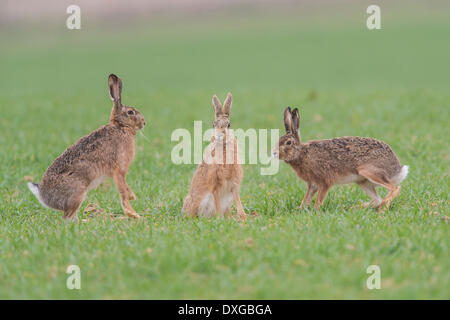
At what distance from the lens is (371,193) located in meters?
8.16

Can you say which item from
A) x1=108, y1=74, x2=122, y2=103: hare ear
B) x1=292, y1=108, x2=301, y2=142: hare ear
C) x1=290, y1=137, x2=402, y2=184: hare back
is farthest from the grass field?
x1=108, y1=74, x2=122, y2=103: hare ear

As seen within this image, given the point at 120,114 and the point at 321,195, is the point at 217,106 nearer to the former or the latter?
the point at 120,114

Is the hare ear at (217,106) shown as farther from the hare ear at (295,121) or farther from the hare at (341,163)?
the hare ear at (295,121)

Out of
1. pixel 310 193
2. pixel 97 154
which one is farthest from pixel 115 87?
pixel 310 193

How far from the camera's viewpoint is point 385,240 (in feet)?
20.6

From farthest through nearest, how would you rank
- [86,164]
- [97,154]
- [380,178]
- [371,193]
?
1. [371,193]
2. [380,178]
3. [97,154]
4. [86,164]

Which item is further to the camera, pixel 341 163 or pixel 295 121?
pixel 295 121

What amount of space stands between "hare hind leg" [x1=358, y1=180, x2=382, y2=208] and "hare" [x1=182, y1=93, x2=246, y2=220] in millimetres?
1722

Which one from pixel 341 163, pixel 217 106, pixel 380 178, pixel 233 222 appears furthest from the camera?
pixel 341 163

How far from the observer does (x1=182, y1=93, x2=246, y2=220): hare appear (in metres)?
7.36

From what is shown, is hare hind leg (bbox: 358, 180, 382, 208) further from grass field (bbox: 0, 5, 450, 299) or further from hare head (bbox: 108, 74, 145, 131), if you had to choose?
hare head (bbox: 108, 74, 145, 131)

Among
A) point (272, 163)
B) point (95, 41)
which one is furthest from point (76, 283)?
point (95, 41)

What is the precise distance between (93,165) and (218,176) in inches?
60.4

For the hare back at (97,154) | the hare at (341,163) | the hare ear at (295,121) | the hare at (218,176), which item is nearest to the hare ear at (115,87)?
the hare back at (97,154)
